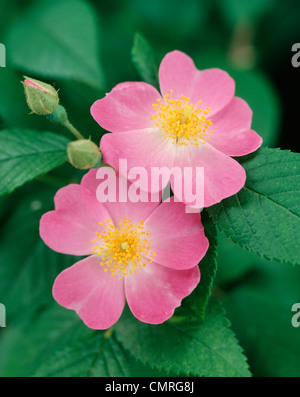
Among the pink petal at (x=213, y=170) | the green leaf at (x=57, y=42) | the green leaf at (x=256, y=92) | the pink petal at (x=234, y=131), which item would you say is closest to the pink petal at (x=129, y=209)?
the pink petal at (x=213, y=170)

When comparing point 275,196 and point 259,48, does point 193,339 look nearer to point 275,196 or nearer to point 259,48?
point 275,196

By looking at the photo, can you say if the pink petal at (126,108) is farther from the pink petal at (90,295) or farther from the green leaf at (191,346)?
the green leaf at (191,346)

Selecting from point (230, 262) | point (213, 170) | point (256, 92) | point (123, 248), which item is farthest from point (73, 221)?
point (256, 92)

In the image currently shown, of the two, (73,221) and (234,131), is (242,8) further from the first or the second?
(73,221)

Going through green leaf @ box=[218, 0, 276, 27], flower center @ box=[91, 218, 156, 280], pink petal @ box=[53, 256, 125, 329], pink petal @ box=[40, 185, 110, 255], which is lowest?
pink petal @ box=[53, 256, 125, 329]

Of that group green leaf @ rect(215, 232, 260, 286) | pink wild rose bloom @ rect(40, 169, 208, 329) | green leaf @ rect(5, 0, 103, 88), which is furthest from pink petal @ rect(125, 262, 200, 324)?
green leaf @ rect(5, 0, 103, 88)

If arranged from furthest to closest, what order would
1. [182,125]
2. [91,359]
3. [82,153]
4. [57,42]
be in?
[57,42] → [91,359] → [182,125] → [82,153]

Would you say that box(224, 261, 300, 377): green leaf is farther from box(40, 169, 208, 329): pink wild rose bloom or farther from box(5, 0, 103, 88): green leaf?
box(5, 0, 103, 88): green leaf
